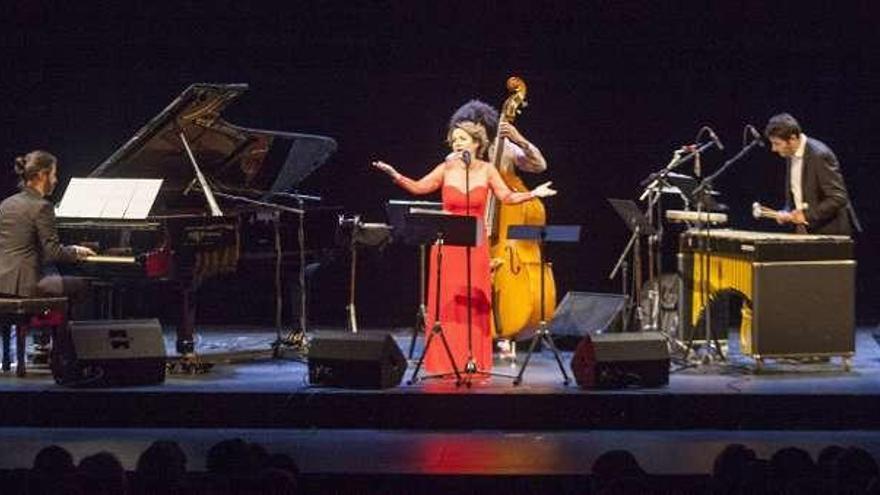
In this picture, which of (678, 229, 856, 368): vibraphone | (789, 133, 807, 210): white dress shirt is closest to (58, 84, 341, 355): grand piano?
(678, 229, 856, 368): vibraphone

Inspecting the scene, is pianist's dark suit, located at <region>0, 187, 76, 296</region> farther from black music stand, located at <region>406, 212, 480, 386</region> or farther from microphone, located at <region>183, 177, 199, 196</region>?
black music stand, located at <region>406, 212, 480, 386</region>

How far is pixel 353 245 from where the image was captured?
372 inches

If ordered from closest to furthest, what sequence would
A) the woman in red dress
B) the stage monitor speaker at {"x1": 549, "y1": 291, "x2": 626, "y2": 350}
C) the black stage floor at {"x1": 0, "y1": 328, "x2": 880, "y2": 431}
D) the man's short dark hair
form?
the black stage floor at {"x1": 0, "y1": 328, "x2": 880, "y2": 431}
the woman in red dress
the man's short dark hair
the stage monitor speaker at {"x1": 549, "y1": 291, "x2": 626, "y2": 350}

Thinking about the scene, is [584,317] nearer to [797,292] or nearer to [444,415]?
[797,292]

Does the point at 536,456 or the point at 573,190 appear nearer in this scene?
the point at 536,456

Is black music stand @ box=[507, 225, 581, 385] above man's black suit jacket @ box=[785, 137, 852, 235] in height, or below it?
below

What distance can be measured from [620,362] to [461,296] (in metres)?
1.02

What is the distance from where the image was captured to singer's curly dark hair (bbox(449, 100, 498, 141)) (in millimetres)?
8258

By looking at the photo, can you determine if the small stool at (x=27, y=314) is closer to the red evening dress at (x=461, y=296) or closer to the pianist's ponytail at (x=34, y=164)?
the pianist's ponytail at (x=34, y=164)

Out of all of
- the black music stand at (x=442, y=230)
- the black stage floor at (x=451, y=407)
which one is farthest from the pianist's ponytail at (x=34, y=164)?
the black music stand at (x=442, y=230)

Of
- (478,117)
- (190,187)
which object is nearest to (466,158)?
(478,117)

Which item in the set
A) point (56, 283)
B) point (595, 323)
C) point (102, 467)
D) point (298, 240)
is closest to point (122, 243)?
point (56, 283)

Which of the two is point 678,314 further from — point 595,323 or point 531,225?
point 531,225

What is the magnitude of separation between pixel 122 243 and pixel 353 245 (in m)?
1.64
